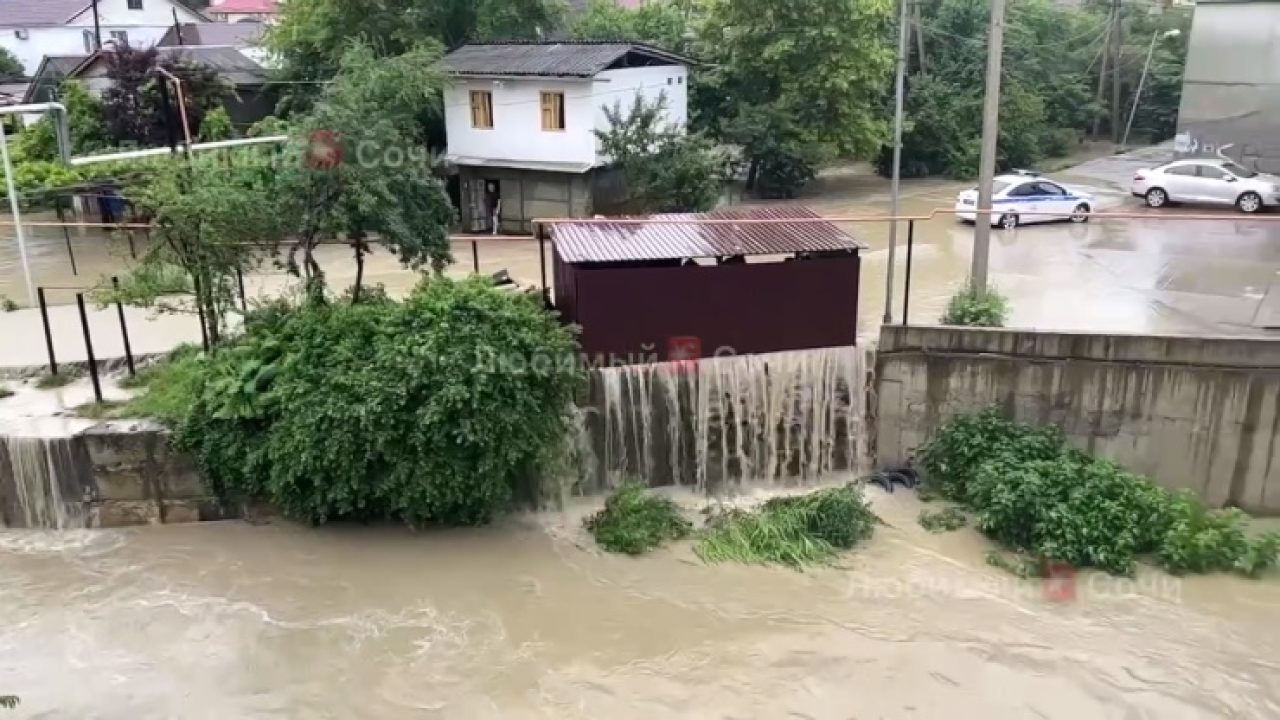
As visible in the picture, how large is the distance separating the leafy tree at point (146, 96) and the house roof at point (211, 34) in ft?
37.8

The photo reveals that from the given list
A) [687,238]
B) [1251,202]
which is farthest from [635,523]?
[1251,202]

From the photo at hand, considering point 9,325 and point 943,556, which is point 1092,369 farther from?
point 9,325

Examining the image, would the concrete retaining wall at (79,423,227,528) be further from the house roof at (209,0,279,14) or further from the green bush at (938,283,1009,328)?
the house roof at (209,0,279,14)

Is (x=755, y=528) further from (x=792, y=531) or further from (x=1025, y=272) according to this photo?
(x=1025, y=272)

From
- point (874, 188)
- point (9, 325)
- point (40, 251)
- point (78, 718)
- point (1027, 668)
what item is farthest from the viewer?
point (874, 188)

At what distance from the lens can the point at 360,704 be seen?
1067cm

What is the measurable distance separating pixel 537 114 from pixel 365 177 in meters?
11.6

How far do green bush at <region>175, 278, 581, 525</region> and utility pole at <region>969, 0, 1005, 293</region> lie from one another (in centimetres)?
617

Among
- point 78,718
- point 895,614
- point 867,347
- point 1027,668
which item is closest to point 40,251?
point 78,718

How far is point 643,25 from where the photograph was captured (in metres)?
32.9

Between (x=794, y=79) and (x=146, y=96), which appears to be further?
(x=794, y=79)

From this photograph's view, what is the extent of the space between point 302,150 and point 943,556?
10105 mm

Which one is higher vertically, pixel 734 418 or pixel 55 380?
pixel 55 380

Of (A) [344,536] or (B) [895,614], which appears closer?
(B) [895,614]
